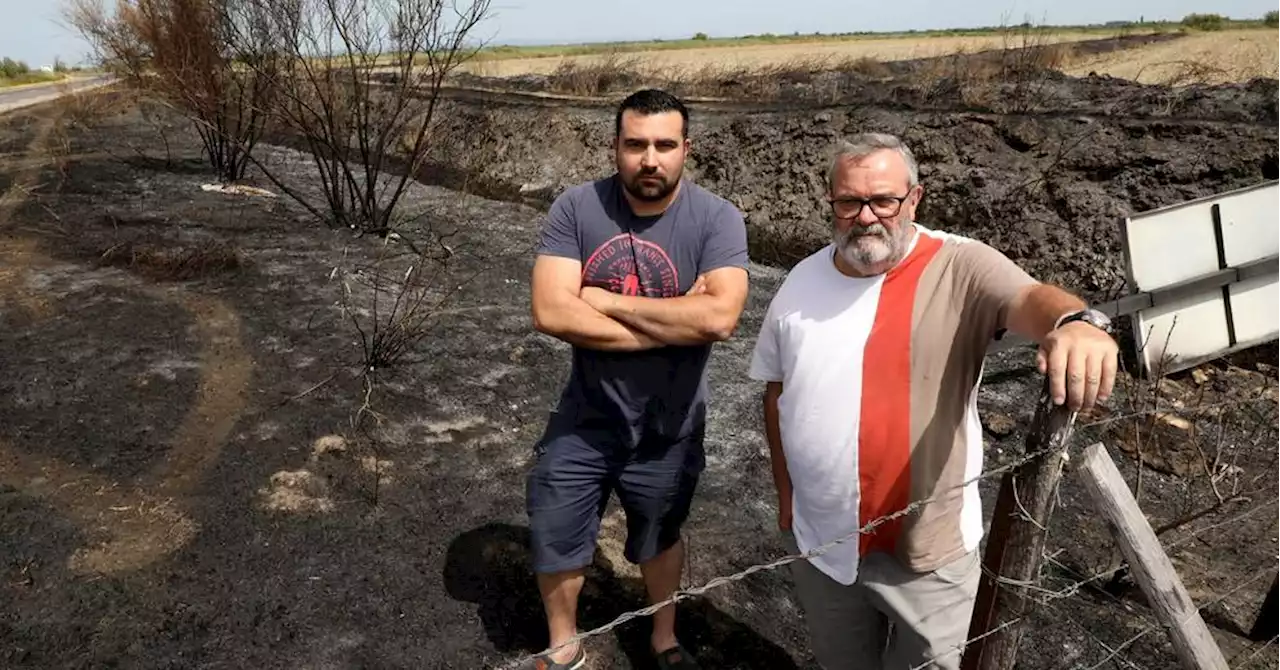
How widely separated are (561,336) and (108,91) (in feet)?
54.5

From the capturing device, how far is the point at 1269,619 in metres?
2.97

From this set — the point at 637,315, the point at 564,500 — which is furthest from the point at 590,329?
the point at 564,500

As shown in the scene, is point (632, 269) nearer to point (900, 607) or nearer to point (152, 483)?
point (900, 607)

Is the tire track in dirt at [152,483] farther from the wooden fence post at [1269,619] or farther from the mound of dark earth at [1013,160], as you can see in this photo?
the mound of dark earth at [1013,160]

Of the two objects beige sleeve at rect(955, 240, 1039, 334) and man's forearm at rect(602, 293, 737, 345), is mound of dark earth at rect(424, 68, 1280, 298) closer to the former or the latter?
beige sleeve at rect(955, 240, 1039, 334)

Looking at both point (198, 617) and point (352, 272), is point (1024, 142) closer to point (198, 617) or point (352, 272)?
point (352, 272)

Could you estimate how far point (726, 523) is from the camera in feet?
12.1

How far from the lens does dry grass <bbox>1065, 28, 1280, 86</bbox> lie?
11.3 metres

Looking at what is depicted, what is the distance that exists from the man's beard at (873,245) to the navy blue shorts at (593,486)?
2.75 ft

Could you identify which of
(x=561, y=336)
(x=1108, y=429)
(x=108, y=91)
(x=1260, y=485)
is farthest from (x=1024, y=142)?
(x=108, y=91)

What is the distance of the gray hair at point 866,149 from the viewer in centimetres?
190

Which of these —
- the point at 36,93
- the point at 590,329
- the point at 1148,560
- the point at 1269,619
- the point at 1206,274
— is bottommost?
the point at 1269,619

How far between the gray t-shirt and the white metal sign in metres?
2.70

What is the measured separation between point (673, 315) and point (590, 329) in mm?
231
